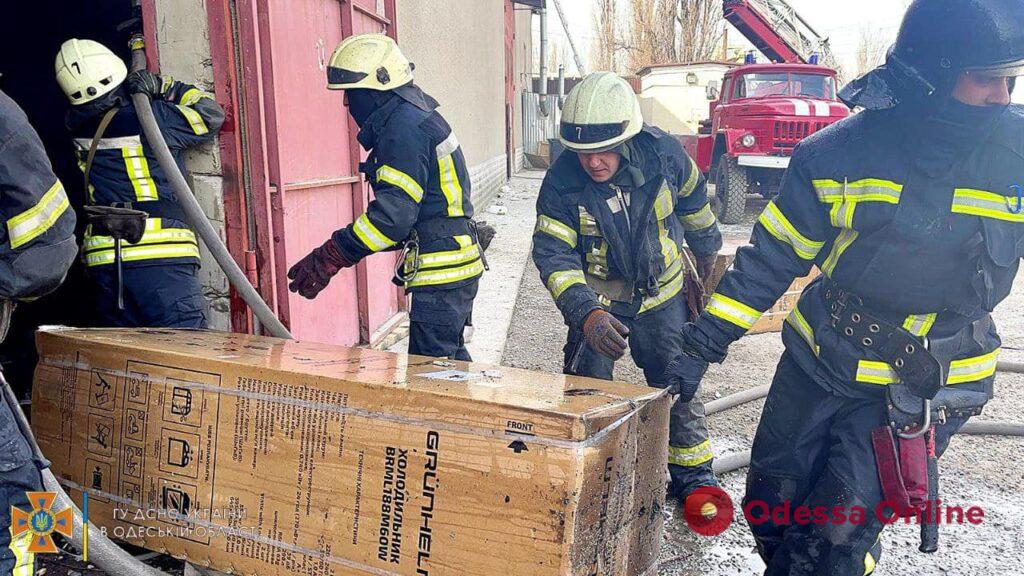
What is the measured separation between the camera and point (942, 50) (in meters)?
1.80

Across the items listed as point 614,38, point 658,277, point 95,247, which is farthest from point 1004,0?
point 614,38

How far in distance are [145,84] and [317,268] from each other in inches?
36.5

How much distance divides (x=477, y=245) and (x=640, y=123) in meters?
0.87

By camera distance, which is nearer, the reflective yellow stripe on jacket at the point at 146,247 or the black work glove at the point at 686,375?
the black work glove at the point at 686,375

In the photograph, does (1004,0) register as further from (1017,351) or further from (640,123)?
(1017,351)

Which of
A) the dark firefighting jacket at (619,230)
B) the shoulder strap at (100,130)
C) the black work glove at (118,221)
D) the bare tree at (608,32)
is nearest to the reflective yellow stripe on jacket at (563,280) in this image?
the dark firefighting jacket at (619,230)

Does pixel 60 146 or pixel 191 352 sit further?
pixel 60 146

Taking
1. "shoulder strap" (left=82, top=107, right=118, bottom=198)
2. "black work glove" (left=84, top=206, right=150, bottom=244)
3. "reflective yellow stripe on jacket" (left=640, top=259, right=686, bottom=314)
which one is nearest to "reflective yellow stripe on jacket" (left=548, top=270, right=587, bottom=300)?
"reflective yellow stripe on jacket" (left=640, top=259, right=686, bottom=314)

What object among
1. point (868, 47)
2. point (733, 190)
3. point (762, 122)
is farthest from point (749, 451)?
point (868, 47)

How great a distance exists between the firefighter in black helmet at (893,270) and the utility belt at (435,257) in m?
1.24

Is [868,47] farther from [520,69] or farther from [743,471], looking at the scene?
Answer: [743,471]

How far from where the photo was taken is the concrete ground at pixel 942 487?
262 centimetres

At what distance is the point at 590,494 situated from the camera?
1656 millimetres

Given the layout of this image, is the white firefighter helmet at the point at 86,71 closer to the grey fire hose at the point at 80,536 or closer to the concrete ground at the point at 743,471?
the grey fire hose at the point at 80,536
